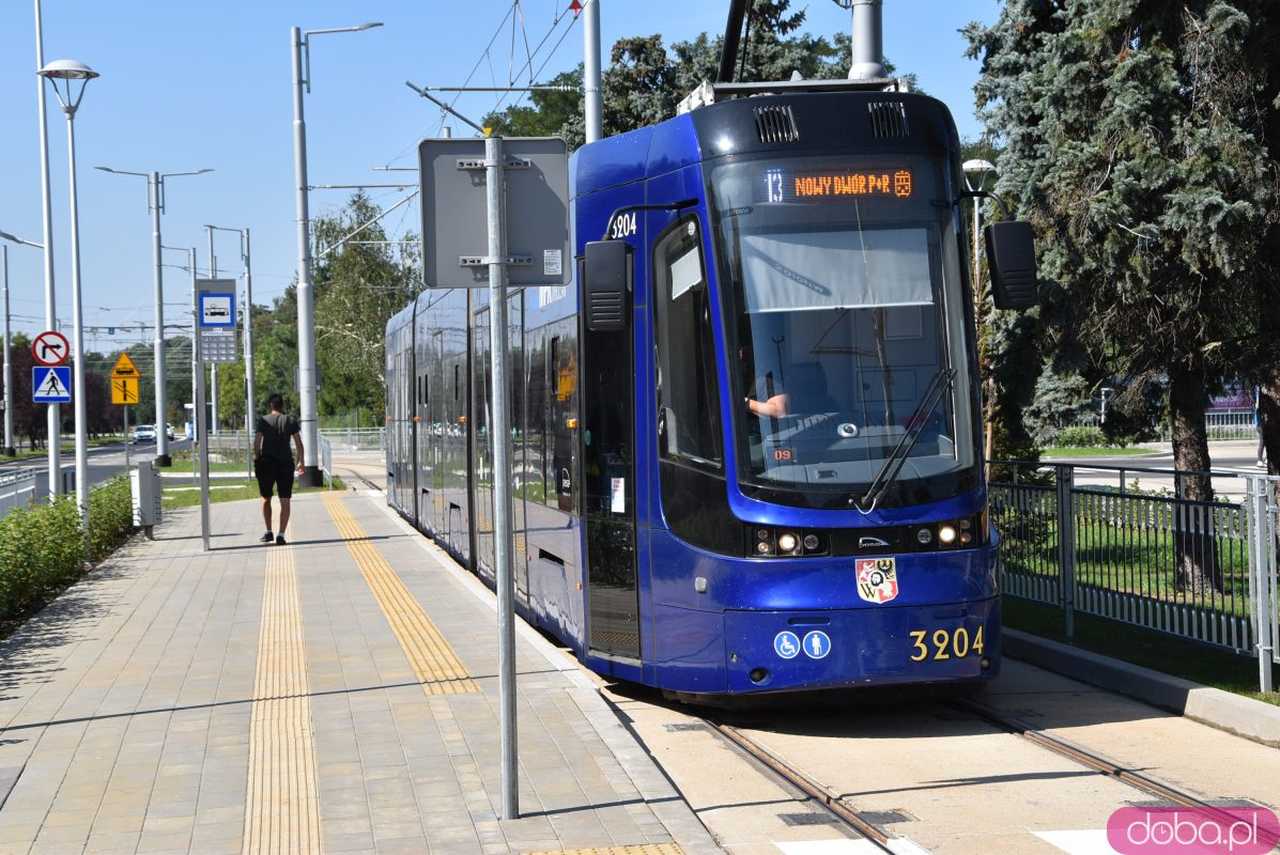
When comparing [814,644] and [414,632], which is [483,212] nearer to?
[814,644]

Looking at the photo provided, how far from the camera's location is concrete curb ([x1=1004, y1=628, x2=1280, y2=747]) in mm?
8625

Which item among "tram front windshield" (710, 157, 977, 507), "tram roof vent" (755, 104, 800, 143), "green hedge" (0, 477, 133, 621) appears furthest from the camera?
"green hedge" (0, 477, 133, 621)

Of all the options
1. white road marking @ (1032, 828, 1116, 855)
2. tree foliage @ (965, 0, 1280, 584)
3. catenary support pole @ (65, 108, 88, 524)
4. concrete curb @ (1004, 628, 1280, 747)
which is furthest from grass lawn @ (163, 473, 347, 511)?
white road marking @ (1032, 828, 1116, 855)

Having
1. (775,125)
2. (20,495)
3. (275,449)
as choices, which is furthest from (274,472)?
(775,125)

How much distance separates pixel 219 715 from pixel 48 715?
1.03 m

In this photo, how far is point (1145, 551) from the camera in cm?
1082

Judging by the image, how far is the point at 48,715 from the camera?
9.47 meters

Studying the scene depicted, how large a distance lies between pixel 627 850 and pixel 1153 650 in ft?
20.6

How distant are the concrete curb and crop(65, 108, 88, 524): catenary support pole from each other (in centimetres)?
1286

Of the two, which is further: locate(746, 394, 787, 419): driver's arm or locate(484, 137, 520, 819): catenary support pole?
locate(746, 394, 787, 419): driver's arm

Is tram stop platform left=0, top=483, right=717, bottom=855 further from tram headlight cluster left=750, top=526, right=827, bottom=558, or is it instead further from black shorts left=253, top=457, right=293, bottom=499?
black shorts left=253, top=457, right=293, bottom=499

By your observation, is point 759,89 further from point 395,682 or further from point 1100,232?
point 1100,232

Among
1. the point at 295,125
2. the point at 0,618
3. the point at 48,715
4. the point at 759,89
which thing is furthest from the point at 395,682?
the point at 295,125

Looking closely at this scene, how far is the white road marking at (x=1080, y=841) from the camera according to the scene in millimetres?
6375
